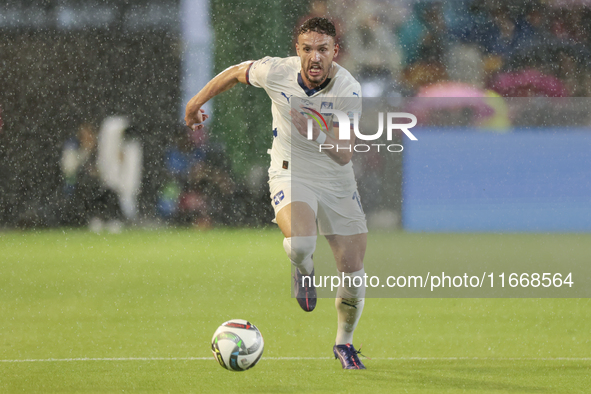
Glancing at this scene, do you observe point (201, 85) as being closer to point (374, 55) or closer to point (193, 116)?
point (374, 55)

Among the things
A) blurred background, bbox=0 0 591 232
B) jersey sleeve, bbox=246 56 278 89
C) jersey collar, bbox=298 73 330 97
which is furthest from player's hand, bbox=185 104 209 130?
blurred background, bbox=0 0 591 232

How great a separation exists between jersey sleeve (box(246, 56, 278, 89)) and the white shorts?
2.13 feet

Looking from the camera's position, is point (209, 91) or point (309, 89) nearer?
point (309, 89)

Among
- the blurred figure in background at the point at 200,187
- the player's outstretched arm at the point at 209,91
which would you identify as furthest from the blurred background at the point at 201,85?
the player's outstretched arm at the point at 209,91

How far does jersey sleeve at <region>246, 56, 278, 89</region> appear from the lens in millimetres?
5047

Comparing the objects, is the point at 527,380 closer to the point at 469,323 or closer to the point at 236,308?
the point at 469,323

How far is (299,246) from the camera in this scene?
4578 millimetres

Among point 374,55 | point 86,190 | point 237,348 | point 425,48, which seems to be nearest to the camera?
point 237,348

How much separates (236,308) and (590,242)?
6987 mm

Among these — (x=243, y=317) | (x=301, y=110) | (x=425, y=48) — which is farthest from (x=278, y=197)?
(x=425, y=48)

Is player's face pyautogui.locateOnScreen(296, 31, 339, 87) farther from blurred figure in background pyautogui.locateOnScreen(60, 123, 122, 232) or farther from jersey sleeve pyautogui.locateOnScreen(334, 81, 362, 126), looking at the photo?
blurred figure in background pyautogui.locateOnScreen(60, 123, 122, 232)

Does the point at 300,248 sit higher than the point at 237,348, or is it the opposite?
the point at 300,248

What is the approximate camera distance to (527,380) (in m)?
4.22

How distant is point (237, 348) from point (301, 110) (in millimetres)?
1426
